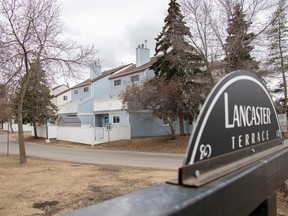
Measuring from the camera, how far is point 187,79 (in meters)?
27.5

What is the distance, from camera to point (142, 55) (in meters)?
42.5

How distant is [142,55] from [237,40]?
66.9ft

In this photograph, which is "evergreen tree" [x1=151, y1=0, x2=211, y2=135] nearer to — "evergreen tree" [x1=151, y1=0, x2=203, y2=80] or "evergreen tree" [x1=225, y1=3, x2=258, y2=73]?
"evergreen tree" [x1=151, y1=0, x2=203, y2=80]

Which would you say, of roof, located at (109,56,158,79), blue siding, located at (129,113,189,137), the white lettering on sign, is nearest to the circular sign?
the white lettering on sign

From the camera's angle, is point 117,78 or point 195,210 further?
point 117,78

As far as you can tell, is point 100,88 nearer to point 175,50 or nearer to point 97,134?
point 97,134

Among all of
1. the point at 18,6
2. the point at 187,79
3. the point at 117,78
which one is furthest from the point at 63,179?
the point at 117,78

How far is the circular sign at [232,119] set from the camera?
1.52 meters

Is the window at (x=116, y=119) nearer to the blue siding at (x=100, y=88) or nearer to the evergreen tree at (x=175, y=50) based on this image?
the blue siding at (x=100, y=88)

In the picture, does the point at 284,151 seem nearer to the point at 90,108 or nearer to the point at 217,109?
the point at 217,109

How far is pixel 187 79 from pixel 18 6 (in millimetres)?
15329

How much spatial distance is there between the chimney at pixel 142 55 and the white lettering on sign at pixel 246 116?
1581 inches

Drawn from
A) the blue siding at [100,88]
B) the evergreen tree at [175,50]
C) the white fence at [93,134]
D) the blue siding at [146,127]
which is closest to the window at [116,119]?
the blue siding at [146,127]

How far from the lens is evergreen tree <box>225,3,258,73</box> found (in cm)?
2320
